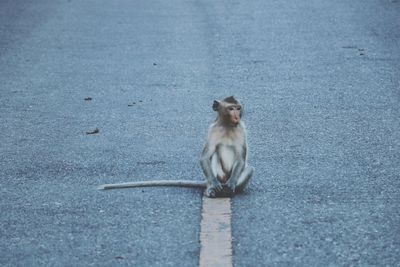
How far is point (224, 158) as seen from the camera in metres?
5.61

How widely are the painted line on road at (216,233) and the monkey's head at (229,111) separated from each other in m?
0.52

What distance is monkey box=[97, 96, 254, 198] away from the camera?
18.0ft

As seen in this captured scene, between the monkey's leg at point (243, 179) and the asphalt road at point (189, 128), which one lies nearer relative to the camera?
the asphalt road at point (189, 128)

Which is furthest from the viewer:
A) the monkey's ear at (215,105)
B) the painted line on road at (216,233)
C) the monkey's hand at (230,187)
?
the monkey's ear at (215,105)

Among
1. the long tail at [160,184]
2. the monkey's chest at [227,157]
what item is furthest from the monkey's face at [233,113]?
the long tail at [160,184]

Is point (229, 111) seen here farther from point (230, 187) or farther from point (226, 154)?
point (230, 187)

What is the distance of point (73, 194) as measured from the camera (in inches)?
220

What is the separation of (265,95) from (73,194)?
3566 mm

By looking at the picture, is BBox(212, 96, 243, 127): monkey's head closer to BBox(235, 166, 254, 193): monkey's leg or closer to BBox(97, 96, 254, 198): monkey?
BBox(97, 96, 254, 198): monkey

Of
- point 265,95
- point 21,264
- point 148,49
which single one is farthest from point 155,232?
point 148,49

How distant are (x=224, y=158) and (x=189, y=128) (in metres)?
1.88

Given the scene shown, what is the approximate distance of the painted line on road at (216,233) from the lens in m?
4.38

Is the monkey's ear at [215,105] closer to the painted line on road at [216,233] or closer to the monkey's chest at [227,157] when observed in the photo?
the monkey's chest at [227,157]

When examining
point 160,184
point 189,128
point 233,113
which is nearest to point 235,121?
point 233,113
